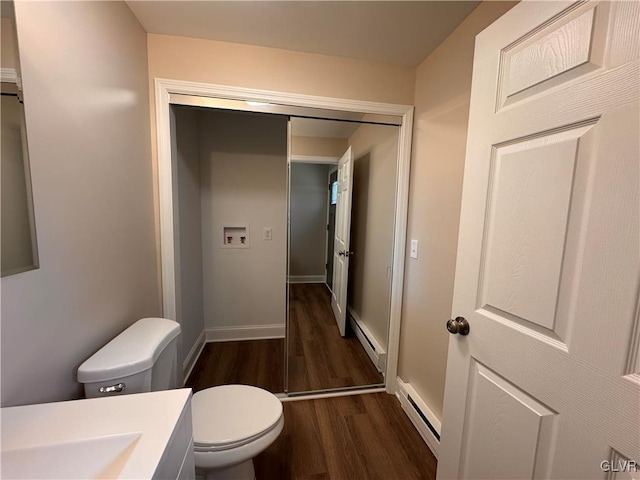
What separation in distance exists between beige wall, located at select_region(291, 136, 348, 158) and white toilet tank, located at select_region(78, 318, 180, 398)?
4.41 ft

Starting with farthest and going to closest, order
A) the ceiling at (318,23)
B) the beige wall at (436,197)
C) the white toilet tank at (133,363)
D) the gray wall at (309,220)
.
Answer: the gray wall at (309,220), the beige wall at (436,197), the ceiling at (318,23), the white toilet tank at (133,363)

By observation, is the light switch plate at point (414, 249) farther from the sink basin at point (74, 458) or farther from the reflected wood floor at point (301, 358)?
the sink basin at point (74, 458)

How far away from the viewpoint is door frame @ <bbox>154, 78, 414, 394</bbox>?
1446 millimetres

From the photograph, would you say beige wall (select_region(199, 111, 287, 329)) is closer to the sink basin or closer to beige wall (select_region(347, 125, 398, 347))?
beige wall (select_region(347, 125, 398, 347))

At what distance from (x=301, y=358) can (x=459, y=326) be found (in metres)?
1.56

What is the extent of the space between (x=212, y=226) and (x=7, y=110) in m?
1.73

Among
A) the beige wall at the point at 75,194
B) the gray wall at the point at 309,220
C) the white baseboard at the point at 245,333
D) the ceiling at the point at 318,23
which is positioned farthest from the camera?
the white baseboard at the point at 245,333

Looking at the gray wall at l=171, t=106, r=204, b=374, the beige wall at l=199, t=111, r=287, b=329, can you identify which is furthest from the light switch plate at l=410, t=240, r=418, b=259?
the gray wall at l=171, t=106, r=204, b=374

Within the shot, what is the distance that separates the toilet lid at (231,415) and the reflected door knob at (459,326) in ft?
2.76

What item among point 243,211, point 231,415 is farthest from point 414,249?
point 243,211

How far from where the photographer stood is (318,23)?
1.28 metres

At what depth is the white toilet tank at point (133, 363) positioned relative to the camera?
850 mm

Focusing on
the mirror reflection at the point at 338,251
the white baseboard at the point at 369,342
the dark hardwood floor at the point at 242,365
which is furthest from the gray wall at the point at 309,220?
the dark hardwood floor at the point at 242,365

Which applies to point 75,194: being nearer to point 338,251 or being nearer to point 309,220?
point 309,220
